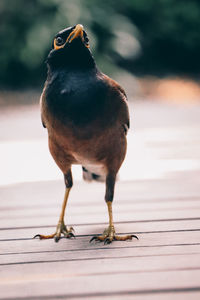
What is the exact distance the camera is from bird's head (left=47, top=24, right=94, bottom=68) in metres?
2.04

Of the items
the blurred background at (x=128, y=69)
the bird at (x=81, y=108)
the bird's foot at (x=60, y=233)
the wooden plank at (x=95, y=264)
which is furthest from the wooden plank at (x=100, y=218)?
the blurred background at (x=128, y=69)

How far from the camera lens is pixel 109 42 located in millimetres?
11836

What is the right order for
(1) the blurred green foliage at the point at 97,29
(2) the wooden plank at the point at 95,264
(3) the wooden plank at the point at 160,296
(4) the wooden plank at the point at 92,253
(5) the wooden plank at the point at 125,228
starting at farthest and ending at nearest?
1. (1) the blurred green foliage at the point at 97,29
2. (5) the wooden plank at the point at 125,228
3. (4) the wooden plank at the point at 92,253
4. (2) the wooden plank at the point at 95,264
5. (3) the wooden plank at the point at 160,296

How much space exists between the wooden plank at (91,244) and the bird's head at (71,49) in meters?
0.93

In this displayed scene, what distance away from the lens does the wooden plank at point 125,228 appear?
2.32 m

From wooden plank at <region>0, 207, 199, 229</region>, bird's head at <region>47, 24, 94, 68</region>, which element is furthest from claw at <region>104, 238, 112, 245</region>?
bird's head at <region>47, 24, 94, 68</region>

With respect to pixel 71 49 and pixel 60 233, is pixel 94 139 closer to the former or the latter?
pixel 71 49

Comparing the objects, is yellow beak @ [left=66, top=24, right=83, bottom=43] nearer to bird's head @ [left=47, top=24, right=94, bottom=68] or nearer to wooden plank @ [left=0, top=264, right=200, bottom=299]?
bird's head @ [left=47, top=24, right=94, bottom=68]

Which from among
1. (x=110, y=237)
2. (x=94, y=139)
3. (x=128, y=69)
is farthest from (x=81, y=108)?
(x=128, y=69)

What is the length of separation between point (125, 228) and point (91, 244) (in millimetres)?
291

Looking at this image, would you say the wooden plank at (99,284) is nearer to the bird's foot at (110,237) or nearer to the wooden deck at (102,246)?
the wooden deck at (102,246)

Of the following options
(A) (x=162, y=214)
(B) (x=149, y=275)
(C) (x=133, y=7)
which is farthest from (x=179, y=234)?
(C) (x=133, y=7)

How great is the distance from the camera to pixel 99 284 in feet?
5.63

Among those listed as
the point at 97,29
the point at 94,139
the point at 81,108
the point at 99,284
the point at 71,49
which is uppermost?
the point at 97,29
